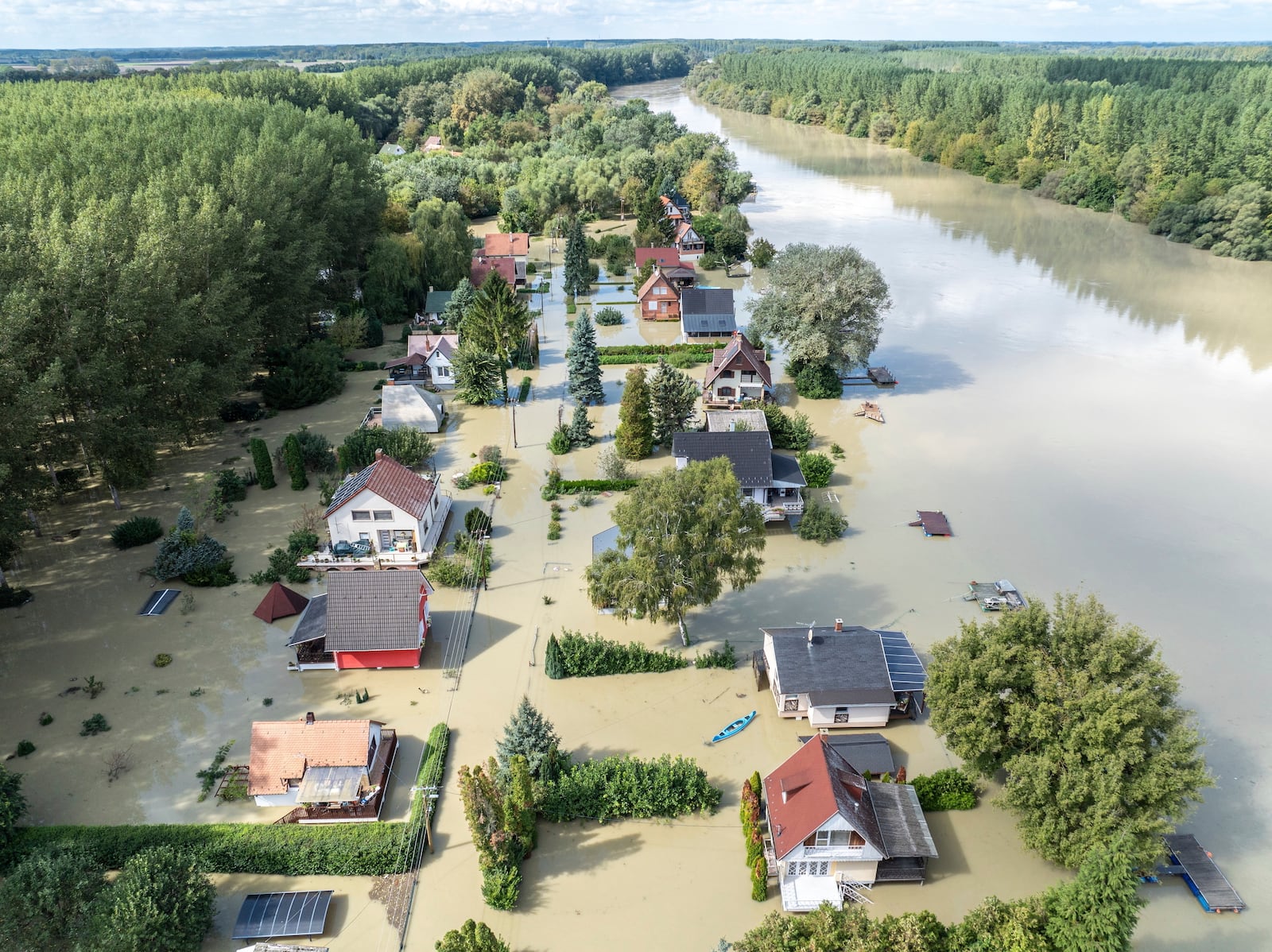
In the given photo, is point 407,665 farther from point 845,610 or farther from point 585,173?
point 585,173

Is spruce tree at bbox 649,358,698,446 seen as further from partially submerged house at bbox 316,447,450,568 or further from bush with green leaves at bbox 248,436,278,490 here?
bush with green leaves at bbox 248,436,278,490

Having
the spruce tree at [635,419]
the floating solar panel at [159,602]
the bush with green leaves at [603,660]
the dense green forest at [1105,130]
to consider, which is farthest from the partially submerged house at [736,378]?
the dense green forest at [1105,130]

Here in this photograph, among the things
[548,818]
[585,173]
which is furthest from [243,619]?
[585,173]

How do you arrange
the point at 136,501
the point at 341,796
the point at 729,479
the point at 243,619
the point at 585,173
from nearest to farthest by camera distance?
the point at 341,796 → the point at 729,479 → the point at 243,619 → the point at 136,501 → the point at 585,173

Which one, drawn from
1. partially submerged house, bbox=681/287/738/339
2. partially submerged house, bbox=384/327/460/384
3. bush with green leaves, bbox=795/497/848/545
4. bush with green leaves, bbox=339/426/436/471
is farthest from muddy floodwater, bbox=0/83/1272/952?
partially submerged house, bbox=681/287/738/339

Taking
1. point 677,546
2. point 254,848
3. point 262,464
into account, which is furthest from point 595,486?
point 254,848

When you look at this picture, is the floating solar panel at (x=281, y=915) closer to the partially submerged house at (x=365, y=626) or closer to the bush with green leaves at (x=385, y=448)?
the partially submerged house at (x=365, y=626)

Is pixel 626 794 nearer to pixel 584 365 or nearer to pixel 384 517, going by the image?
pixel 384 517
